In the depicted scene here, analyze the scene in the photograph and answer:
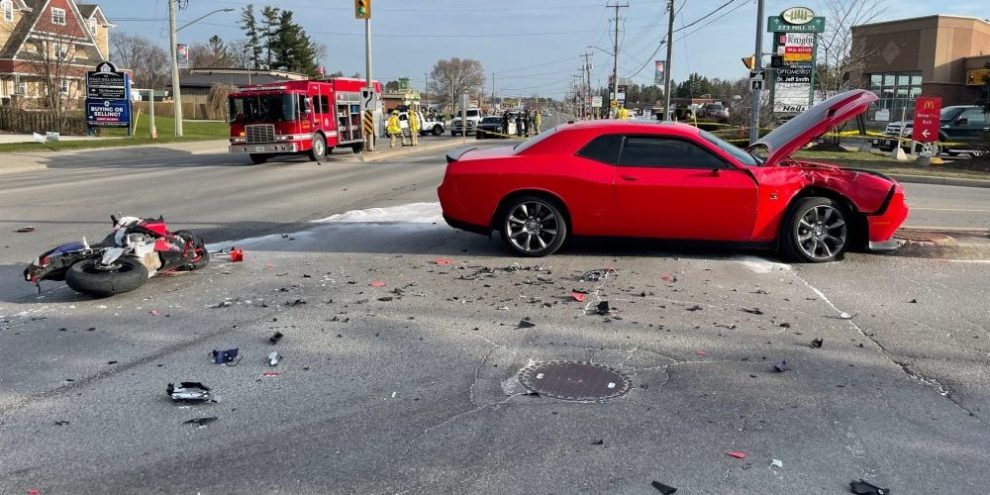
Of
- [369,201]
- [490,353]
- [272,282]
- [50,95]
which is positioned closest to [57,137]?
[50,95]

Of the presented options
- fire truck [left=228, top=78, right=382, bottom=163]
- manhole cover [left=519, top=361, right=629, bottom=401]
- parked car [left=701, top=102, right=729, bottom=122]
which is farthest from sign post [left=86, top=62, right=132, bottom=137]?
parked car [left=701, top=102, right=729, bottom=122]

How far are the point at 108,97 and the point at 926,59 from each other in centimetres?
5019

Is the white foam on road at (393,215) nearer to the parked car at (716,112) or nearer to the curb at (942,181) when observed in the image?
the curb at (942,181)

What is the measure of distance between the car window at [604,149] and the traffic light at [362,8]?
768 inches

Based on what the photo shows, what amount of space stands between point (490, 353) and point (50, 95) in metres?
44.1

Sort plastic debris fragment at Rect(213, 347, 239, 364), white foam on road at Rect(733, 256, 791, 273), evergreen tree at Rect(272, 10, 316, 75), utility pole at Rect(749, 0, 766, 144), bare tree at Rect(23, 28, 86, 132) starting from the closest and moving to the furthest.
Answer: plastic debris fragment at Rect(213, 347, 239, 364), white foam on road at Rect(733, 256, 791, 273), utility pole at Rect(749, 0, 766, 144), bare tree at Rect(23, 28, 86, 132), evergreen tree at Rect(272, 10, 316, 75)

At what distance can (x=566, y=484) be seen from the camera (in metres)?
3.55

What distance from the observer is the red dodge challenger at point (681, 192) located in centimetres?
810

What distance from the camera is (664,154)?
8.26 meters

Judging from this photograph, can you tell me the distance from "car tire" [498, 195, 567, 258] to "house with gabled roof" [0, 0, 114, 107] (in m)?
39.6

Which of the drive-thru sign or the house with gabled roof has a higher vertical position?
the house with gabled roof

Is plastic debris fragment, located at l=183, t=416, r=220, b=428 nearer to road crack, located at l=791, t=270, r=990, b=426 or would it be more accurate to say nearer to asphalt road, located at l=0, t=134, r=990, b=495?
asphalt road, located at l=0, t=134, r=990, b=495

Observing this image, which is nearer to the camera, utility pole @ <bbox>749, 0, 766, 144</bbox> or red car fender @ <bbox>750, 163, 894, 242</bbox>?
red car fender @ <bbox>750, 163, 894, 242</bbox>

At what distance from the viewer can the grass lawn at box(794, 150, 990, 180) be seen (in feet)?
68.4
